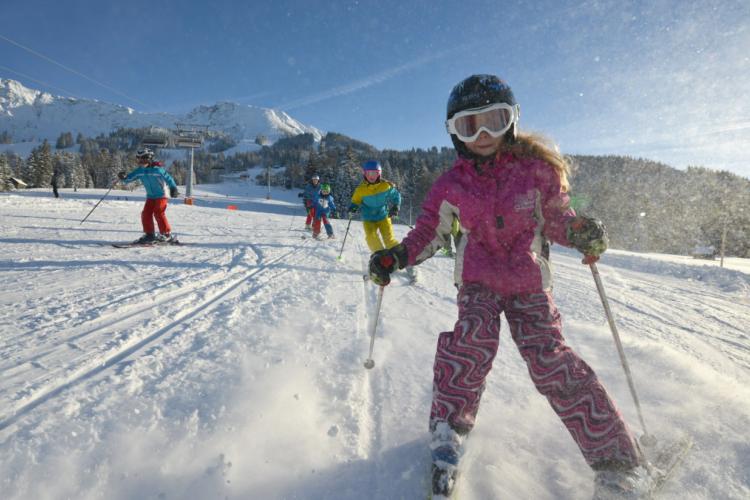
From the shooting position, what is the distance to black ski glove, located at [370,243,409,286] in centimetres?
204

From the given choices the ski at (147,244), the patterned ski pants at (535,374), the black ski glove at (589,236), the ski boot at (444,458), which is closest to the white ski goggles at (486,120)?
the black ski glove at (589,236)

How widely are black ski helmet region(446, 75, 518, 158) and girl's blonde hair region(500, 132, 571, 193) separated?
52 mm

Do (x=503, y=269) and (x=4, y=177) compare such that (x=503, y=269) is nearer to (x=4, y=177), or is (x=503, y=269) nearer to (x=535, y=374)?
(x=535, y=374)

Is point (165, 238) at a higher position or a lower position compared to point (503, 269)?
lower

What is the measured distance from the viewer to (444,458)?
1502 mm

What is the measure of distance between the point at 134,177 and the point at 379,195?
17.0 feet

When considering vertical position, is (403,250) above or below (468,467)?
above

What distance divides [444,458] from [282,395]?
3.36ft

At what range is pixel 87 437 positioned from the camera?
1.62 metres

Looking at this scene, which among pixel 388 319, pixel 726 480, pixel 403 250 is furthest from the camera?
pixel 388 319

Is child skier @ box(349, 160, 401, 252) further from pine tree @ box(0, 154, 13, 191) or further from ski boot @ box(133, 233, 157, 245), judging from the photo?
pine tree @ box(0, 154, 13, 191)

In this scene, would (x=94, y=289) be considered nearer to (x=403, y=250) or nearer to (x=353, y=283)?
(x=353, y=283)

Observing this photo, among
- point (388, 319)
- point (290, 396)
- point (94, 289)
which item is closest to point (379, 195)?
point (388, 319)

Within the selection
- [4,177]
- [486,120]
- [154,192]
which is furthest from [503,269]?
[4,177]
